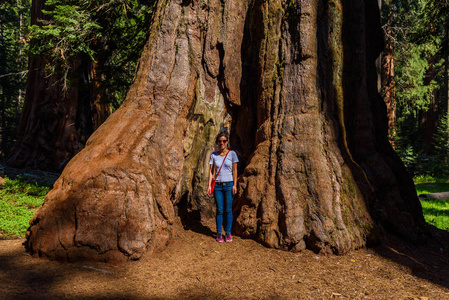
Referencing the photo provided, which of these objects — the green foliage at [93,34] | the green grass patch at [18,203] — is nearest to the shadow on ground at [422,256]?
the green grass patch at [18,203]

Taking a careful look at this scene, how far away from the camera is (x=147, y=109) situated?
5328 millimetres

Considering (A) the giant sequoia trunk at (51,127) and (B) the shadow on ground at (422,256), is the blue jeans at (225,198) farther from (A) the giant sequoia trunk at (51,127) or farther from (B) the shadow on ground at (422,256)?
(A) the giant sequoia trunk at (51,127)

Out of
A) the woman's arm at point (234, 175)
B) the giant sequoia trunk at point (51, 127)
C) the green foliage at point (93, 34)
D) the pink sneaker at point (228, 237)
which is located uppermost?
the green foliage at point (93, 34)

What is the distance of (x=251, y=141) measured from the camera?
6086 millimetres

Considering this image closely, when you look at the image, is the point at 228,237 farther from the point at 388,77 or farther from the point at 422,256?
the point at 388,77

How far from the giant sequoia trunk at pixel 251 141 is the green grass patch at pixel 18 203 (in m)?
A: 2.28

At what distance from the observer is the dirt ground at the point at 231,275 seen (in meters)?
3.39

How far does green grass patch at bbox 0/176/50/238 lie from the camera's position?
605 cm

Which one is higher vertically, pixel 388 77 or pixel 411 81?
pixel 411 81

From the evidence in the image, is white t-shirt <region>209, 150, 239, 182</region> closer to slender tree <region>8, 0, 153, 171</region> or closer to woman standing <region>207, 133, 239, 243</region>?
woman standing <region>207, 133, 239, 243</region>

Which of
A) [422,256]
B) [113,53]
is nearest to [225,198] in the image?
[422,256]

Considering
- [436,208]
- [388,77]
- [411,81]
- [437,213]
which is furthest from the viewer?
[411,81]

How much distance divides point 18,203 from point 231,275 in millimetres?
6559

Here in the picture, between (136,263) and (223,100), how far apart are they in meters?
3.33
